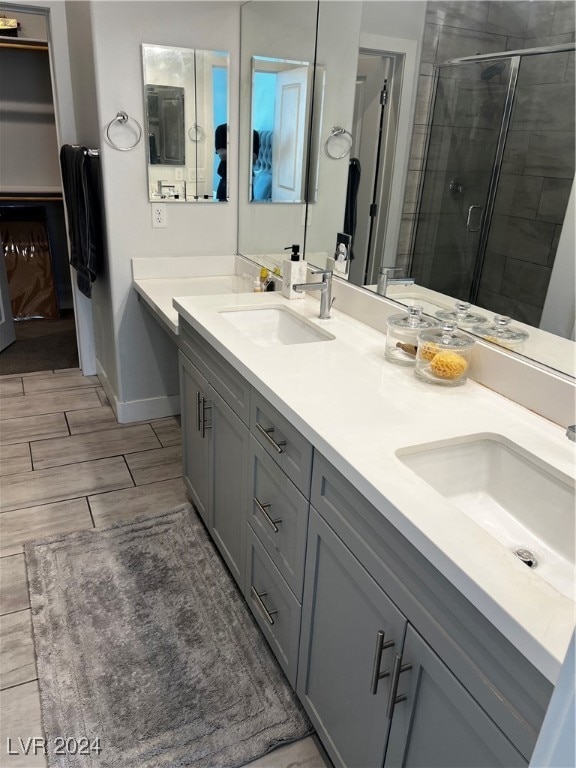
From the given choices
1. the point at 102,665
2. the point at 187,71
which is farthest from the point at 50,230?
the point at 102,665

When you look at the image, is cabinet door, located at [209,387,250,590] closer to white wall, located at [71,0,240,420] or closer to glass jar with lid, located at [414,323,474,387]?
glass jar with lid, located at [414,323,474,387]

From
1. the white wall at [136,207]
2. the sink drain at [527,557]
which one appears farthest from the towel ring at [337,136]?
the sink drain at [527,557]

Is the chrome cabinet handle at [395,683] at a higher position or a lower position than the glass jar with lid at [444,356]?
lower

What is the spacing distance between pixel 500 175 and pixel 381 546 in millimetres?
928

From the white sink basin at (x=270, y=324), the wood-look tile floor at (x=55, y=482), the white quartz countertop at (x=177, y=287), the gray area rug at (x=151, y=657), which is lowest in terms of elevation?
the wood-look tile floor at (x=55, y=482)

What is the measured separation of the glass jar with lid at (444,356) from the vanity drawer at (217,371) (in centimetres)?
49

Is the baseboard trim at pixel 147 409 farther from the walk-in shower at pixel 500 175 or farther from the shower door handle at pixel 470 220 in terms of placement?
the shower door handle at pixel 470 220

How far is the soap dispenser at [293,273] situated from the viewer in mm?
2221

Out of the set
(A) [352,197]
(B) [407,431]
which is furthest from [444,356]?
(A) [352,197]

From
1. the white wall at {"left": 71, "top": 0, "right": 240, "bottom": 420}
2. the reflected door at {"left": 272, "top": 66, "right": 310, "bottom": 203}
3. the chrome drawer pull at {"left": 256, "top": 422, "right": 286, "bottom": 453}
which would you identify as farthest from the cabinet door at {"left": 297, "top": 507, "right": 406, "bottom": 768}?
the white wall at {"left": 71, "top": 0, "right": 240, "bottom": 420}

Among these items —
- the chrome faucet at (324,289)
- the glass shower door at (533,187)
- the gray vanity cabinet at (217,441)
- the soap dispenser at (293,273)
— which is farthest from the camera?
the soap dispenser at (293,273)

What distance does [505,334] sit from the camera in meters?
1.45

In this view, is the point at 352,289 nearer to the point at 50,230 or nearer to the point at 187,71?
the point at 187,71

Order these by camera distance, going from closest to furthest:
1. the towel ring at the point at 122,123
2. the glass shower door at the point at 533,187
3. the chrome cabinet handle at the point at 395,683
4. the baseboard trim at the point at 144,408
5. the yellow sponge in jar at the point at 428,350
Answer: the chrome cabinet handle at the point at 395,683, the glass shower door at the point at 533,187, the yellow sponge in jar at the point at 428,350, the towel ring at the point at 122,123, the baseboard trim at the point at 144,408
